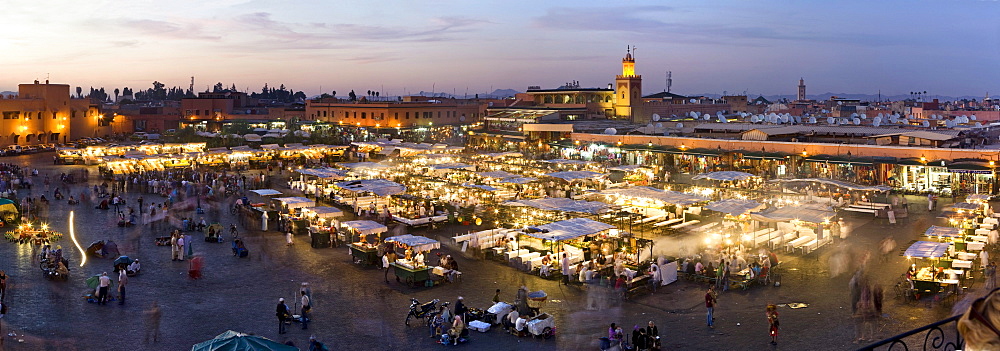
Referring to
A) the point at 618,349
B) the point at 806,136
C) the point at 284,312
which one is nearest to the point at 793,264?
the point at 618,349

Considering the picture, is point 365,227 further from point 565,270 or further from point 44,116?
point 44,116

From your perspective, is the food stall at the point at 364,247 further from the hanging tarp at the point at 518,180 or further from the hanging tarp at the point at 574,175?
the hanging tarp at the point at 574,175

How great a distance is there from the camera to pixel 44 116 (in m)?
54.9

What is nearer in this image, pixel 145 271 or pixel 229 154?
pixel 145 271

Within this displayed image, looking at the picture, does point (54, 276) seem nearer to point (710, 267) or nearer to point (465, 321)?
point (465, 321)

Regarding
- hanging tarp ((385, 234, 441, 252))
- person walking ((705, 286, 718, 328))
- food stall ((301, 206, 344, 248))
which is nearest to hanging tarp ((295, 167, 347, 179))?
food stall ((301, 206, 344, 248))

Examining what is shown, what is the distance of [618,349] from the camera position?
36.0ft

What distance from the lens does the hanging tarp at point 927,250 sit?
14375 millimetres

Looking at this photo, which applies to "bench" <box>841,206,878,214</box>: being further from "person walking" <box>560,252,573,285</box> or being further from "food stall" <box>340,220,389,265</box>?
"food stall" <box>340,220,389,265</box>

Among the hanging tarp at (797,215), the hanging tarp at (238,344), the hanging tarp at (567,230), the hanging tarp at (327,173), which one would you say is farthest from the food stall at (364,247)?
the hanging tarp at (327,173)

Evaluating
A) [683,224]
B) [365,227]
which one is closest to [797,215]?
[683,224]

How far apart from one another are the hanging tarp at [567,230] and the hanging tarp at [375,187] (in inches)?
309

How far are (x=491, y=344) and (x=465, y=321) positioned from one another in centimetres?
83

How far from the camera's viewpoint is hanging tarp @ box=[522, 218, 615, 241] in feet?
54.5
